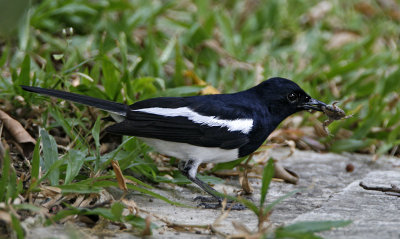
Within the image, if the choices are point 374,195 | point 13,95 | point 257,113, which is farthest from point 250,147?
point 13,95

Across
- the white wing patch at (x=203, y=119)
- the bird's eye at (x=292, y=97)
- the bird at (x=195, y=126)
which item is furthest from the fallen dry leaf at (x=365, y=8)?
the white wing patch at (x=203, y=119)

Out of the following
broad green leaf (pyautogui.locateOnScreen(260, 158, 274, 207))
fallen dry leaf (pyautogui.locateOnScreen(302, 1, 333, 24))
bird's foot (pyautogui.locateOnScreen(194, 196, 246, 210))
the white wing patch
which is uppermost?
fallen dry leaf (pyautogui.locateOnScreen(302, 1, 333, 24))

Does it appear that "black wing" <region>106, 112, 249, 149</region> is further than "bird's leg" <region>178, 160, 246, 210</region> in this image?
No

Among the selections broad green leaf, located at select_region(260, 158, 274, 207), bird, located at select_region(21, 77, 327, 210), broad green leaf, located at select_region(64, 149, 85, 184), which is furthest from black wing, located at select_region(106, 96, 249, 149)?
broad green leaf, located at select_region(260, 158, 274, 207)

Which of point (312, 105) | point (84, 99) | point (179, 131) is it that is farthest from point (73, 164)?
point (312, 105)

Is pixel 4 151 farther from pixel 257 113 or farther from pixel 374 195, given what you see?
pixel 374 195

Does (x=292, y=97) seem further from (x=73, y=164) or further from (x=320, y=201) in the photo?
(x=73, y=164)

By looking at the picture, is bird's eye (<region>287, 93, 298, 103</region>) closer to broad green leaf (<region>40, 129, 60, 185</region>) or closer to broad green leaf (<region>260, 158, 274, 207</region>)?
broad green leaf (<region>260, 158, 274, 207</region>)

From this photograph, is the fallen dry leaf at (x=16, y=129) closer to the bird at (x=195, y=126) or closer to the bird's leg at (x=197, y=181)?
the bird at (x=195, y=126)
